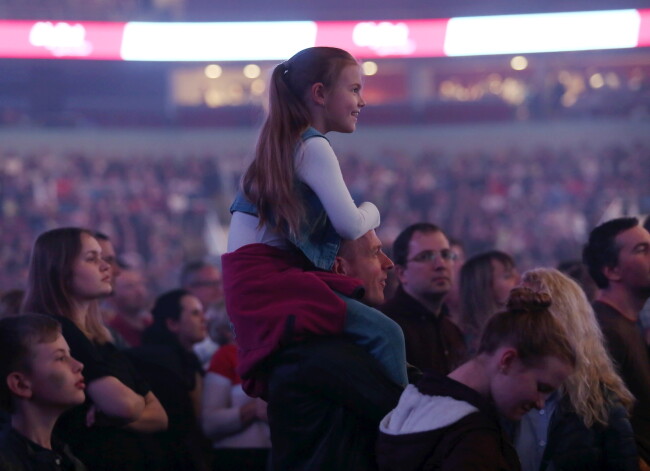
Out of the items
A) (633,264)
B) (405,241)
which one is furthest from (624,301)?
(405,241)

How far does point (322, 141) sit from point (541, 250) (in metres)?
14.3

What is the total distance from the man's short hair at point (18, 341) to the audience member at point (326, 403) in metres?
0.98

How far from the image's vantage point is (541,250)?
53.6ft

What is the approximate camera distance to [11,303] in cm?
465

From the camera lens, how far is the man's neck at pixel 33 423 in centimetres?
308

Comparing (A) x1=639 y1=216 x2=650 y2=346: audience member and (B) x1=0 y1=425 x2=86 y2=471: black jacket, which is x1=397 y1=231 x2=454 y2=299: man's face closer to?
(A) x1=639 y1=216 x2=650 y2=346: audience member

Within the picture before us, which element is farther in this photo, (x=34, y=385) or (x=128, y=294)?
(x=128, y=294)

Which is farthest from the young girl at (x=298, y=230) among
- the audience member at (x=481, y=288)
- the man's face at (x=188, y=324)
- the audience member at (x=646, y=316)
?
the man's face at (x=188, y=324)

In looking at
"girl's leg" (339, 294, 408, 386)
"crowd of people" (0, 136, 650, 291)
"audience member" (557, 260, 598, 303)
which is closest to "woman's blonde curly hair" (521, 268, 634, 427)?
"girl's leg" (339, 294, 408, 386)

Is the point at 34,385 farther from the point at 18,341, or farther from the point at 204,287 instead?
the point at 204,287

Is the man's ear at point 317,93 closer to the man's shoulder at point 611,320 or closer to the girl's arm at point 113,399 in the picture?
the girl's arm at point 113,399

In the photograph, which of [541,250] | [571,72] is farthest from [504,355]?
[571,72]

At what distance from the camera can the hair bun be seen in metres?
2.46

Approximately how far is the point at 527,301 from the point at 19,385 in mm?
1709
